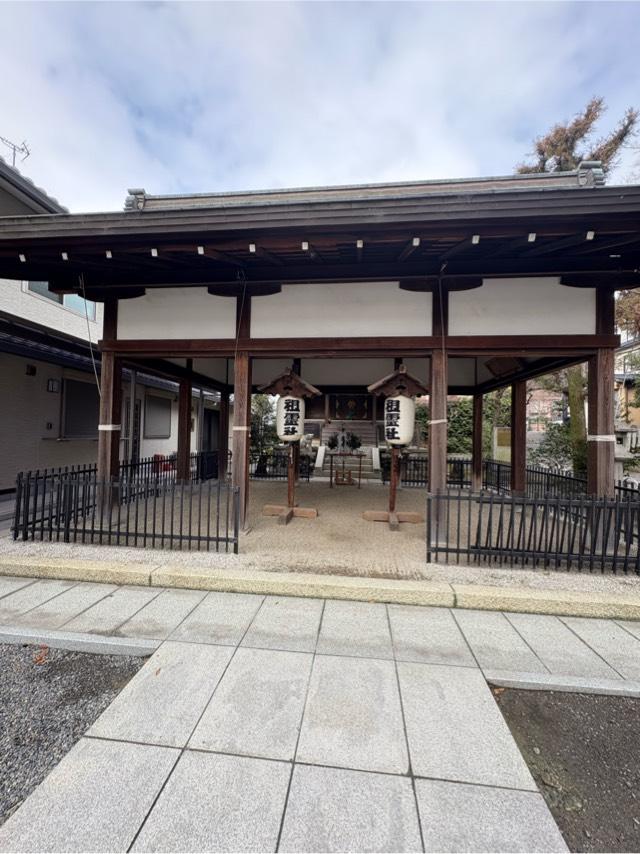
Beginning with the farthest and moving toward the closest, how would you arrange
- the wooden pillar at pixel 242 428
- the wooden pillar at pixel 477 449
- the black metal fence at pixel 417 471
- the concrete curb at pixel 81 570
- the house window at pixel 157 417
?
the house window at pixel 157 417
the black metal fence at pixel 417 471
the wooden pillar at pixel 477 449
the wooden pillar at pixel 242 428
the concrete curb at pixel 81 570

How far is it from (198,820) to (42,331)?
27.1 feet

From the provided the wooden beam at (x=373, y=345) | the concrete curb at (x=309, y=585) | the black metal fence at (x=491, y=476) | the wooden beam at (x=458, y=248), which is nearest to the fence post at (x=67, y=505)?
the concrete curb at (x=309, y=585)

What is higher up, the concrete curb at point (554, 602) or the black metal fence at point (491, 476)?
the black metal fence at point (491, 476)

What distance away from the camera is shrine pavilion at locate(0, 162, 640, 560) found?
3.81 m

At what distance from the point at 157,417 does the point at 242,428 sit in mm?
8468

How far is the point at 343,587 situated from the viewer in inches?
133

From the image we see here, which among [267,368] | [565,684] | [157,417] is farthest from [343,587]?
[157,417]

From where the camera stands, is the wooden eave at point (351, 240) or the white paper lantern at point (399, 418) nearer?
the wooden eave at point (351, 240)

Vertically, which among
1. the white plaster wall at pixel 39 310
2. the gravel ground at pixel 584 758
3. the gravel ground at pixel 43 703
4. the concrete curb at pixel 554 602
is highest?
the white plaster wall at pixel 39 310

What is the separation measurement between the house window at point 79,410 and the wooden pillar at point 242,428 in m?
5.68

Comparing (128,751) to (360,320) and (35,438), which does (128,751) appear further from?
(35,438)

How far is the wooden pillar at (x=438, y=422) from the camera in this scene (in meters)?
4.73

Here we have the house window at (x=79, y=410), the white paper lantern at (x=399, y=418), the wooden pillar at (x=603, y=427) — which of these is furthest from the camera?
the house window at (x=79, y=410)

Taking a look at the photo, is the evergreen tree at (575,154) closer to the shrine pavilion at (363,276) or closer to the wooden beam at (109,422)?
the shrine pavilion at (363,276)
